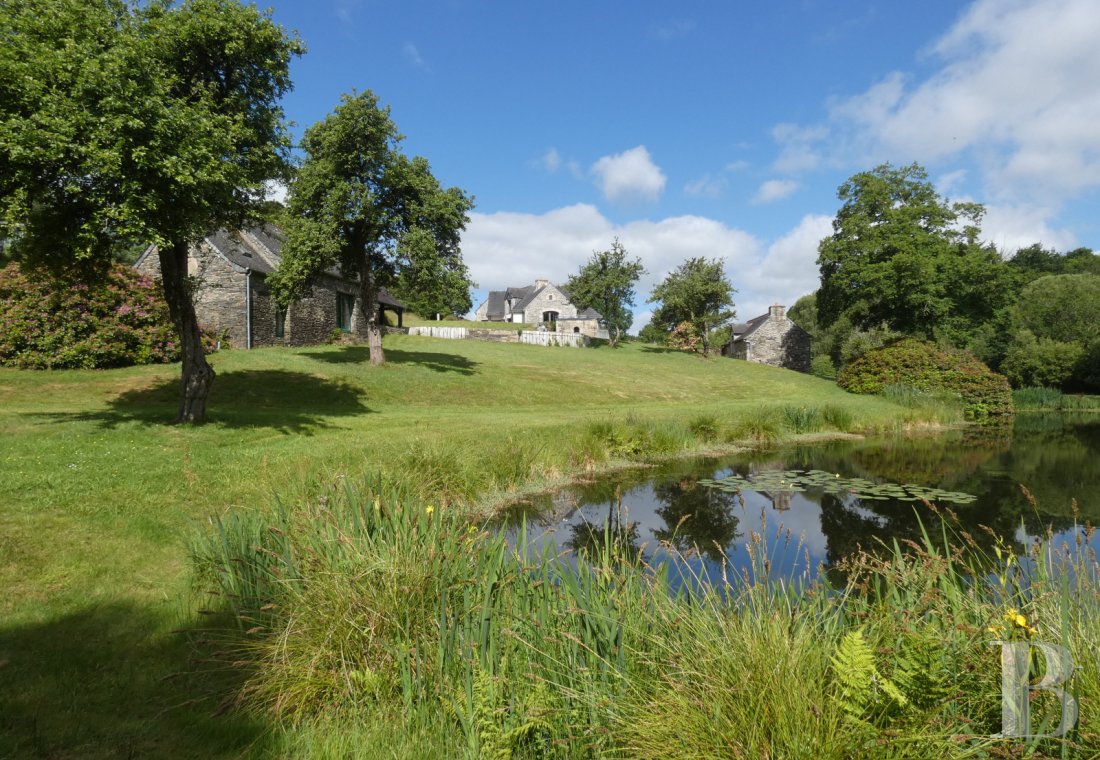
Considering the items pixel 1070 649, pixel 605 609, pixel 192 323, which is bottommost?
pixel 605 609

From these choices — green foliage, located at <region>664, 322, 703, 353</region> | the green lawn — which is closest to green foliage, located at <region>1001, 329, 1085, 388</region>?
green foliage, located at <region>664, 322, 703, 353</region>

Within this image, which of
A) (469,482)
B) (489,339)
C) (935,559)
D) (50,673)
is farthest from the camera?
(489,339)

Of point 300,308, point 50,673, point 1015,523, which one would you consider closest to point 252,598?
point 50,673

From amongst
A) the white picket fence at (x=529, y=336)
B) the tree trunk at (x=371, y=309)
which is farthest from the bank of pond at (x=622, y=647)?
the white picket fence at (x=529, y=336)

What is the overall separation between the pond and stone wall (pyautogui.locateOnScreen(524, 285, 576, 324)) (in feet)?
198

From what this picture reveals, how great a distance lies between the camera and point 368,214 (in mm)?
25938

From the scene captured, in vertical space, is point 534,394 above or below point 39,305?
below

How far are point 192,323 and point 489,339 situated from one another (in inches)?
1553

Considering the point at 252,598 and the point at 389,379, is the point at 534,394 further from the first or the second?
the point at 252,598

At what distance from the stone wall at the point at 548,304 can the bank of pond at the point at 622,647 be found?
236 ft

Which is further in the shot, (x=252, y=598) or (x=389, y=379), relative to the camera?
(x=389, y=379)

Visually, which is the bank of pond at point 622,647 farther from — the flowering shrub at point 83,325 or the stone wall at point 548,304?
the stone wall at point 548,304

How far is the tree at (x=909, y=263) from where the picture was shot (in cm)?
3603

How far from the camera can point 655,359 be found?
46.3 m
